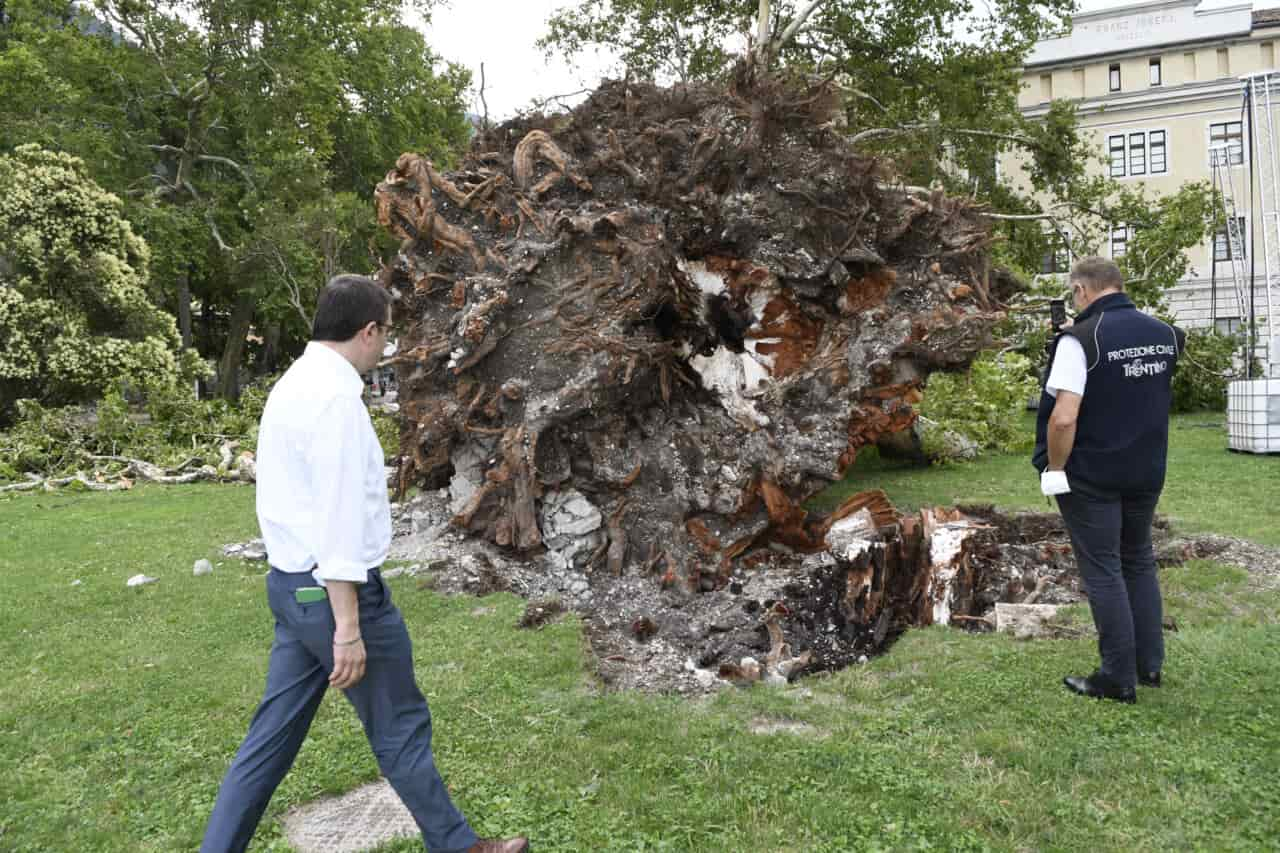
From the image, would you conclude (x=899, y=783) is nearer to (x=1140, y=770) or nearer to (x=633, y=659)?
(x=1140, y=770)

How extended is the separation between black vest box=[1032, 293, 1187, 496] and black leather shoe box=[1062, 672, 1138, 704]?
0.95 meters

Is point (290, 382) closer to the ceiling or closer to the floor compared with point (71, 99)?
closer to the floor

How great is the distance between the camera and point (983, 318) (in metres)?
7.31

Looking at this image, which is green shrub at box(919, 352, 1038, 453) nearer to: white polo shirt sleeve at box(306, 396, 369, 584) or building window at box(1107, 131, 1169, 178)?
white polo shirt sleeve at box(306, 396, 369, 584)

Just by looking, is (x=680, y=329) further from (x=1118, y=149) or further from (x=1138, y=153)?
(x=1138, y=153)

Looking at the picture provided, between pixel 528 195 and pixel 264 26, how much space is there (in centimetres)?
2080

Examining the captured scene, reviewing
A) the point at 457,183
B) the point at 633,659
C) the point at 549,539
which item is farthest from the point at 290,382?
the point at 457,183

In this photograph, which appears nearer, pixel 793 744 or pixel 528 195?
pixel 793 744

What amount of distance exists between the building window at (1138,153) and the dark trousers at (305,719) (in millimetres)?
41696

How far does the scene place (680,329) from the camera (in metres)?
8.14

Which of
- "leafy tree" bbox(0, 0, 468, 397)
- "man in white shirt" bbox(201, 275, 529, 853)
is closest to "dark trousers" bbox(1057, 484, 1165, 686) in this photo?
"man in white shirt" bbox(201, 275, 529, 853)

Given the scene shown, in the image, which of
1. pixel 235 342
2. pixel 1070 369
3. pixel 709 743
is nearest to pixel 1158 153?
pixel 235 342

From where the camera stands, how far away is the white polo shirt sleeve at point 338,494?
252 centimetres

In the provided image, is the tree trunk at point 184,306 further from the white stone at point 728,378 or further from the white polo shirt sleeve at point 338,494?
the white polo shirt sleeve at point 338,494
